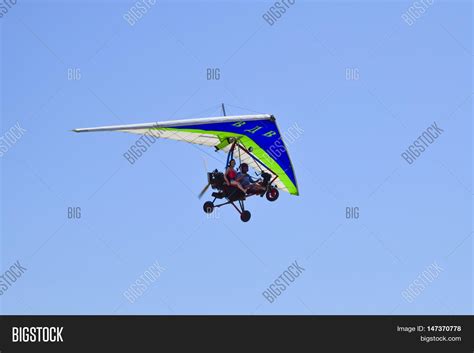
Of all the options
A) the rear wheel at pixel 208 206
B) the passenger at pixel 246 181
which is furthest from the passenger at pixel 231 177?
the rear wheel at pixel 208 206

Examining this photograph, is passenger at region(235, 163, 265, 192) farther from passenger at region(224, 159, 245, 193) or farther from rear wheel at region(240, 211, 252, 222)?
rear wheel at region(240, 211, 252, 222)

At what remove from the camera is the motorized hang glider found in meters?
49.3

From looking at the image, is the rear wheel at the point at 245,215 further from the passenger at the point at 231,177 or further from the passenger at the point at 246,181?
the passenger at the point at 231,177

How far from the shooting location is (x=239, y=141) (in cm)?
5238

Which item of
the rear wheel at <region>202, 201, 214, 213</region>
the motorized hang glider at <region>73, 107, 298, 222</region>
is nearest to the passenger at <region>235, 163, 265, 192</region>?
the motorized hang glider at <region>73, 107, 298, 222</region>

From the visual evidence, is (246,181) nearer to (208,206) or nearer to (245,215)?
(245,215)

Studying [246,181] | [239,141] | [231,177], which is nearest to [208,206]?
[231,177]

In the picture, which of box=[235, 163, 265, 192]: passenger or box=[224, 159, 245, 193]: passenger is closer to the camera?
box=[224, 159, 245, 193]: passenger

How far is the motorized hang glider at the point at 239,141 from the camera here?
49344 mm

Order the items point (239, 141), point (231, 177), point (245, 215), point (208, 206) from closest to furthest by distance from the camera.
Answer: point (231, 177) → point (208, 206) → point (245, 215) → point (239, 141)
